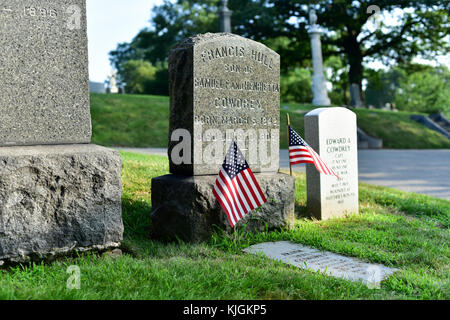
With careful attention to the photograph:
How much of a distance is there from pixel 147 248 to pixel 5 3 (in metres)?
2.35

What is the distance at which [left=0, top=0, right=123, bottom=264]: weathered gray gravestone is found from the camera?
11.1 feet

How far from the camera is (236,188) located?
13.4 ft

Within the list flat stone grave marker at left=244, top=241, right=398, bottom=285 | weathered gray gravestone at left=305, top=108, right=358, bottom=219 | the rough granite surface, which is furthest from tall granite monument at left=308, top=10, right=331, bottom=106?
the rough granite surface

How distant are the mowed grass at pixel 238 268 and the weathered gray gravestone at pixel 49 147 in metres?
0.23

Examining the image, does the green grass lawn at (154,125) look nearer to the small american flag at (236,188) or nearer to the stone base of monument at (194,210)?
the stone base of monument at (194,210)

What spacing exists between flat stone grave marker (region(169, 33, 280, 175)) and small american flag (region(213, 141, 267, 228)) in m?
→ 0.46

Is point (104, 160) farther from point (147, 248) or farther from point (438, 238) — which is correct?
point (438, 238)

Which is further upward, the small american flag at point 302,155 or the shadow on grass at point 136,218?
the small american flag at point 302,155

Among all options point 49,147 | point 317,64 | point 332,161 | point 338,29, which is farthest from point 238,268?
point 338,29

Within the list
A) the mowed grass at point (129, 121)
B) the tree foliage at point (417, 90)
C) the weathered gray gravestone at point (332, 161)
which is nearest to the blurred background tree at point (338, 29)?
the tree foliage at point (417, 90)

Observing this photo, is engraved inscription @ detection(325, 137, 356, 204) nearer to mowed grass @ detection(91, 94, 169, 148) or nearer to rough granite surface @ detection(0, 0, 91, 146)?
rough granite surface @ detection(0, 0, 91, 146)

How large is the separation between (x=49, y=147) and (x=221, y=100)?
1750 mm

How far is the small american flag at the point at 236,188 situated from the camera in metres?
4.00

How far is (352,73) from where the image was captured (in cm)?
2953
